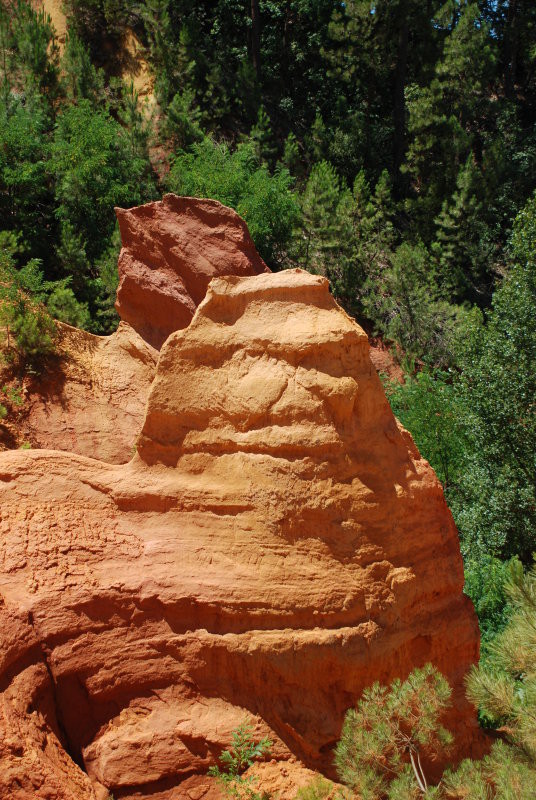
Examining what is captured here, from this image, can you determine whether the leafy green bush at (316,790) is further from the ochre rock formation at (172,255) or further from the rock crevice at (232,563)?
the ochre rock formation at (172,255)

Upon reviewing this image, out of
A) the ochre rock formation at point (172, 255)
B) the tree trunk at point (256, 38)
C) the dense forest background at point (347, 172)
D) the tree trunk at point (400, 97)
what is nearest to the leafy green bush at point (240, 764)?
the dense forest background at point (347, 172)

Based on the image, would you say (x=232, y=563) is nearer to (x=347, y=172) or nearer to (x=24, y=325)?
(x=24, y=325)

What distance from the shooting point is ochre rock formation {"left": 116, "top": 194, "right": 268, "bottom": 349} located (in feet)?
Result: 31.7

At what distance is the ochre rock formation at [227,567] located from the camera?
15.5ft

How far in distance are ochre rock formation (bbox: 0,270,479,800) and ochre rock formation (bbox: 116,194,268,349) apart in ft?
13.0

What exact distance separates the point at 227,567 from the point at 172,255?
18.9ft

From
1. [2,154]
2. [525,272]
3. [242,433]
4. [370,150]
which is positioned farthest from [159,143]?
[242,433]

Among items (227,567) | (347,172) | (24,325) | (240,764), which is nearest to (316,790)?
(240,764)

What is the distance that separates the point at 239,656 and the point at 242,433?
1.59 metres

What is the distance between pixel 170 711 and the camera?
15.8 ft

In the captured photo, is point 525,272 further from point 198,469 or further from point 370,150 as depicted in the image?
point 370,150

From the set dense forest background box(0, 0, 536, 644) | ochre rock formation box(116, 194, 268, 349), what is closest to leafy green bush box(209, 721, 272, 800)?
dense forest background box(0, 0, 536, 644)

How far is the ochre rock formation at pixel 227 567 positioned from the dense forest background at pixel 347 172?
4109mm

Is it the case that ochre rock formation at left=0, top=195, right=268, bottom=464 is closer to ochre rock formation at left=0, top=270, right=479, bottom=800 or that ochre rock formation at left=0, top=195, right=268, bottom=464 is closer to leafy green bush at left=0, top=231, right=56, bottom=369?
leafy green bush at left=0, top=231, right=56, bottom=369
